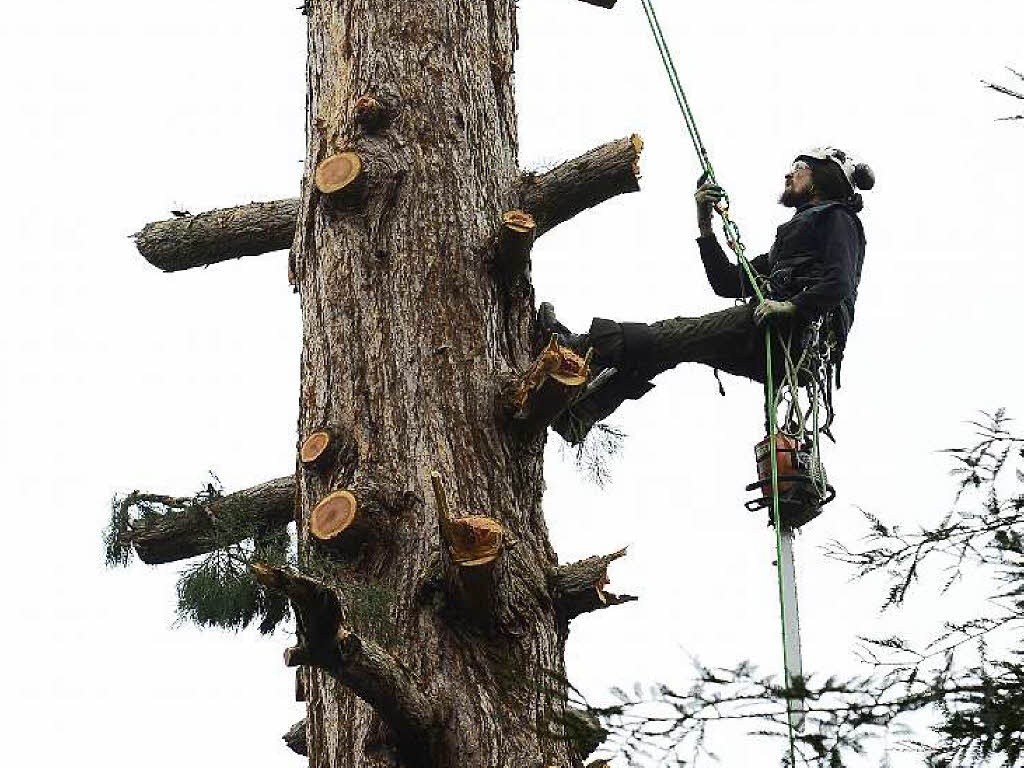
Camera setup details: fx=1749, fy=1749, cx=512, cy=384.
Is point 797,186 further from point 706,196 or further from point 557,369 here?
point 557,369

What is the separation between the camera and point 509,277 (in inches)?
167

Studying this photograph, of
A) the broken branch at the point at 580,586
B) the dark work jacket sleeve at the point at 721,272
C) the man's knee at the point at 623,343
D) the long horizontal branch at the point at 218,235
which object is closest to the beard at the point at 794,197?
the dark work jacket sleeve at the point at 721,272

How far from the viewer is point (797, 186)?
21.8 ft

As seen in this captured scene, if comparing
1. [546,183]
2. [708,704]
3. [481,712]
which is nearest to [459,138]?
[546,183]

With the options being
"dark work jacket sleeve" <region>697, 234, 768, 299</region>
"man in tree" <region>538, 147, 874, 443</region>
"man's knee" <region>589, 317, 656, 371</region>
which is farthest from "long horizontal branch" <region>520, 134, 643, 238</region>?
"dark work jacket sleeve" <region>697, 234, 768, 299</region>

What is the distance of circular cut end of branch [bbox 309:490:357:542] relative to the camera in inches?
148

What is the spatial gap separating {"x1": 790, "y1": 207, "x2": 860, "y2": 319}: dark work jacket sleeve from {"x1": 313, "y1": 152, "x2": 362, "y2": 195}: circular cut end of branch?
2237 mm

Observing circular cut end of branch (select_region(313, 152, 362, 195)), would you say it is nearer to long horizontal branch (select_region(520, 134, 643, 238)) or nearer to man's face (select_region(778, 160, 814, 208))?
long horizontal branch (select_region(520, 134, 643, 238))

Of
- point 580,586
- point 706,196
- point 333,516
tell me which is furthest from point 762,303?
point 333,516

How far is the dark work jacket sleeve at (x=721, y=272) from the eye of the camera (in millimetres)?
6309

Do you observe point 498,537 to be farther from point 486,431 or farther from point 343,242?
point 343,242

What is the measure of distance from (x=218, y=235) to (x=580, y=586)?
1.65 meters

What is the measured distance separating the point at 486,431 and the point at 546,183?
85 centimetres

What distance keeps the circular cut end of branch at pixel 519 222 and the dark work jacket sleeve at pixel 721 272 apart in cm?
216
